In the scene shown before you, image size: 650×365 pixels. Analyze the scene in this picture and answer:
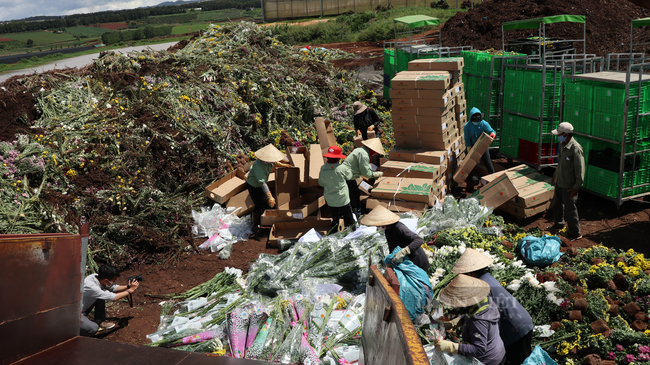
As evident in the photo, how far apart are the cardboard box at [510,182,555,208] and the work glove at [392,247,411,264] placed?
332 cm

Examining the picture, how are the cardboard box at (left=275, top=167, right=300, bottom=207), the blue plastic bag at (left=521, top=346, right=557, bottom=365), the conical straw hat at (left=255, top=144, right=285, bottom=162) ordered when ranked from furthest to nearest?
1. the cardboard box at (left=275, top=167, right=300, bottom=207)
2. the conical straw hat at (left=255, top=144, right=285, bottom=162)
3. the blue plastic bag at (left=521, top=346, right=557, bottom=365)

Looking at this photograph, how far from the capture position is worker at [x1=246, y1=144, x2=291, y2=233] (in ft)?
24.9

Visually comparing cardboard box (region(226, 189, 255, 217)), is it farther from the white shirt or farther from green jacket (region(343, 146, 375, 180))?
the white shirt

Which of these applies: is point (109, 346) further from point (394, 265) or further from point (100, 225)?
point (100, 225)

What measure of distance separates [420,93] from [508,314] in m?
4.92

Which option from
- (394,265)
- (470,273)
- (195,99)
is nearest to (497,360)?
(470,273)

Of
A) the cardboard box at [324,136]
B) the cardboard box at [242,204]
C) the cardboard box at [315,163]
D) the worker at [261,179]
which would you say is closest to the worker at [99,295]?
the worker at [261,179]

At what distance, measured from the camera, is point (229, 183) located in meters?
8.57

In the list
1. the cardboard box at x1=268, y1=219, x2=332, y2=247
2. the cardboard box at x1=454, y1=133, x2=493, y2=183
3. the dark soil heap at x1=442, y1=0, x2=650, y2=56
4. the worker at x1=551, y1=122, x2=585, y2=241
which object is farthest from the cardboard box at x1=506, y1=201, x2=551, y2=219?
the dark soil heap at x1=442, y1=0, x2=650, y2=56

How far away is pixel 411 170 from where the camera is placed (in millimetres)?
7645

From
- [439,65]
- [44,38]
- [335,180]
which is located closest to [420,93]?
[439,65]

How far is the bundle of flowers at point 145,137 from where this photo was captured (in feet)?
24.0

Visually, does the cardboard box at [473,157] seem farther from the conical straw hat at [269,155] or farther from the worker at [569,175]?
the conical straw hat at [269,155]

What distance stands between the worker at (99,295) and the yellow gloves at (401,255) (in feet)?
11.3
